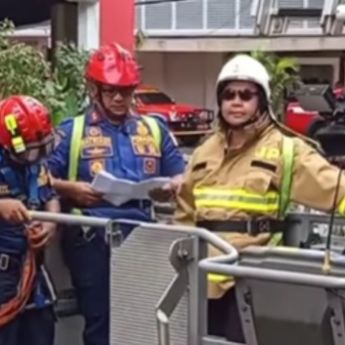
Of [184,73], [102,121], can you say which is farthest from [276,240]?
[184,73]

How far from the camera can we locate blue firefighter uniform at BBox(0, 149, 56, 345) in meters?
4.89

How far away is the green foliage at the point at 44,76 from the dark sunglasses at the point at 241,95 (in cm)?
326

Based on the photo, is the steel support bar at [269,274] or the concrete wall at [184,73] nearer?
the steel support bar at [269,274]

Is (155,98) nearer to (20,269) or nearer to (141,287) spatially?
(20,269)

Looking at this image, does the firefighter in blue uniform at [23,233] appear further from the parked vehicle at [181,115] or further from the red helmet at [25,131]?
the parked vehicle at [181,115]

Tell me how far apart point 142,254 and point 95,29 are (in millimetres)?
7610

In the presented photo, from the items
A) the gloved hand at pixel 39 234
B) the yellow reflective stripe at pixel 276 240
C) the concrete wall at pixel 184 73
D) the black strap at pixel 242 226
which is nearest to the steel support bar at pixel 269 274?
the black strap at pixel 242 226

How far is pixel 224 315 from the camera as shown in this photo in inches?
170

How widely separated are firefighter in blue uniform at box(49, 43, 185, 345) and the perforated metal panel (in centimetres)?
130

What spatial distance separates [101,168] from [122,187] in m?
0.26

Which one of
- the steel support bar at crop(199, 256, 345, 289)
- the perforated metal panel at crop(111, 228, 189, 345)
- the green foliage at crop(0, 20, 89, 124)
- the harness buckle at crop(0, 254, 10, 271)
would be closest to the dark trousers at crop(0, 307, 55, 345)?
the harness buckle at crop(0, 254, 10, 271)

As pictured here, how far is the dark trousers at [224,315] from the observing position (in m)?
4.21

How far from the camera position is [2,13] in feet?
39.2

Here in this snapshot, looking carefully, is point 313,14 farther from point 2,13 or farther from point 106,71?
point 106,71
